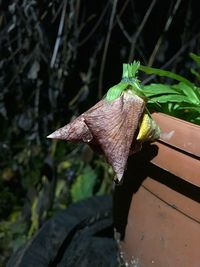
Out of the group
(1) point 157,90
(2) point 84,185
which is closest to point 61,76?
(2) point 84,185

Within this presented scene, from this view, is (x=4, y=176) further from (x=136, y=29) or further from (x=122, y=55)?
(x=136, y=29)


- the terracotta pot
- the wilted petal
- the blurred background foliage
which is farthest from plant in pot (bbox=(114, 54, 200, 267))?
the blurred background foliage

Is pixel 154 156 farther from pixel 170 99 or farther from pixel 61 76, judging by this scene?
pixel 61 76

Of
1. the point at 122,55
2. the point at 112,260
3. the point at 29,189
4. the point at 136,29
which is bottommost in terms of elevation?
the point at 29,189

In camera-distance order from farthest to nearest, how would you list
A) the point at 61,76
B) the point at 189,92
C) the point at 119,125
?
1. the point at 61,76
2. the point at 189,92
3. the point at 119,125

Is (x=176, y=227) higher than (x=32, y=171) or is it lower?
higher

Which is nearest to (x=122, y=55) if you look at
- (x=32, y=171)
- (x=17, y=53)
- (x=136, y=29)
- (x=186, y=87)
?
(x=136, y=29)

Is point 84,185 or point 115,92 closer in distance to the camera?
→ point 115,92
